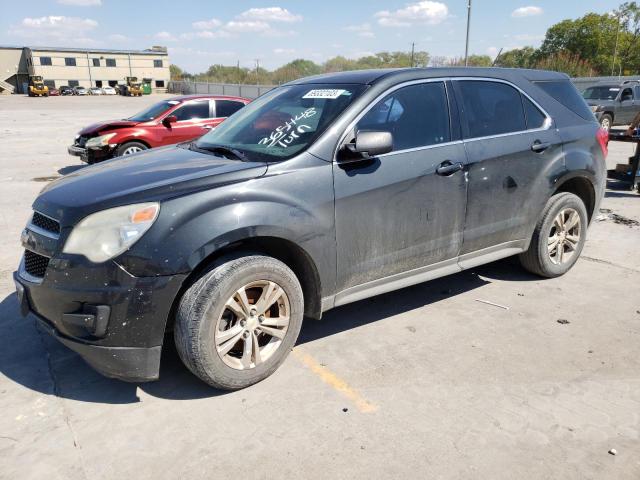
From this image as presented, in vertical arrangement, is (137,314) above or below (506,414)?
above

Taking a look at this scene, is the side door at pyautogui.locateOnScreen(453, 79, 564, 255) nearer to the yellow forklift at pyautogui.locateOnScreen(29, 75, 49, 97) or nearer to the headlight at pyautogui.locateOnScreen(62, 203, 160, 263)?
the headlight at pyautogui.locateOnScreen(62, 203, 160, 263)

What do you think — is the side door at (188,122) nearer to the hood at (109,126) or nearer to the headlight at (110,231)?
the hood at (109,126)

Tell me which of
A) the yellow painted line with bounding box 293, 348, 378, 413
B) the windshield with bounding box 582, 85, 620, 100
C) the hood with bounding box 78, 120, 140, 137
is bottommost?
the yellow painted line with bounding box 293, 348, 378, 413

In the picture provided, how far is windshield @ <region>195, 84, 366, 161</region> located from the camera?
3404mm

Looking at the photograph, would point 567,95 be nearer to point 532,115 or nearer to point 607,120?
point 532,115

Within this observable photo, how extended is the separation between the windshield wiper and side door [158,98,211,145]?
7.22 m

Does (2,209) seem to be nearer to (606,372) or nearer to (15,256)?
(15,256)

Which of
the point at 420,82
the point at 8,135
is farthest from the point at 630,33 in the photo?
the point at 420,82

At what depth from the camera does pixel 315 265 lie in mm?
3256

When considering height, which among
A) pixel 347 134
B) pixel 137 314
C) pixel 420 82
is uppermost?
pixel 420 82

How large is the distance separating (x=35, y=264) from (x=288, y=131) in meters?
1.76

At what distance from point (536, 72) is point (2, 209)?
7178mm

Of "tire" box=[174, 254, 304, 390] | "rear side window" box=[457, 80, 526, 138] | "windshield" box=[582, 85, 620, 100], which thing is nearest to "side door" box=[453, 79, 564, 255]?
"rear side window" box=[457, 80, 526, 138]

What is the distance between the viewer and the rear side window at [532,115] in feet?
14.4
